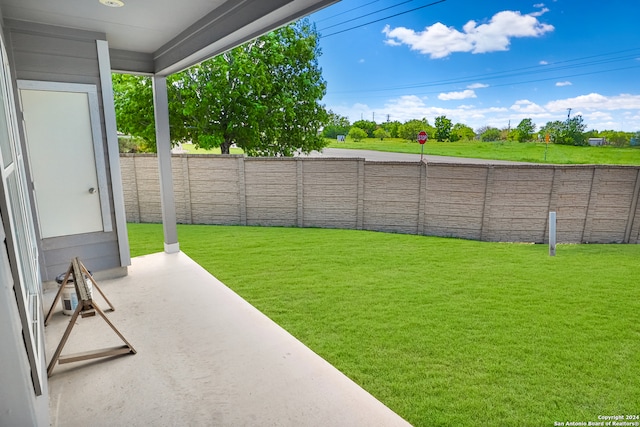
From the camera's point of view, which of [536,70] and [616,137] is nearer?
[616,137]

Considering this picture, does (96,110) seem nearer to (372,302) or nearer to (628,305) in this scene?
(372,302)

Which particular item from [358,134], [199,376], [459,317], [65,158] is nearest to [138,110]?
[65,158]

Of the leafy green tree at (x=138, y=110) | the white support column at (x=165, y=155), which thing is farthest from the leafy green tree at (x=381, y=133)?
the white support column at (x=165, y=155)

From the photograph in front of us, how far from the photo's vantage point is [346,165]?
21.6ft

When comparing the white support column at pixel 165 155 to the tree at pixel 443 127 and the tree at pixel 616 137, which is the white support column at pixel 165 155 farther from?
the tree at pixel 443 127

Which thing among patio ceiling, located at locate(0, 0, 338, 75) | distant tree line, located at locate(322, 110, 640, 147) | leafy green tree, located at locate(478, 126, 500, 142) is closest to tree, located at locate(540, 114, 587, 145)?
distant tree line, located at locate(322, 110, 640, 147)

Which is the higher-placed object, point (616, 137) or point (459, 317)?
point (616, 137)

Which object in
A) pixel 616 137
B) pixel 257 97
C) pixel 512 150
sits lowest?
pixel 512 150

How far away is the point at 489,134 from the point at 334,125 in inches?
362

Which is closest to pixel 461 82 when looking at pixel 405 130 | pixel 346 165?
pixel 405 130

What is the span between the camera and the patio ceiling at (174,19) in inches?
76.8

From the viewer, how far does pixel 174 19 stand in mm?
2596

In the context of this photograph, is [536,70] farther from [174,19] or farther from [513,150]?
[174,19]

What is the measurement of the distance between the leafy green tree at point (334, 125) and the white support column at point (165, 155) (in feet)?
19.8
